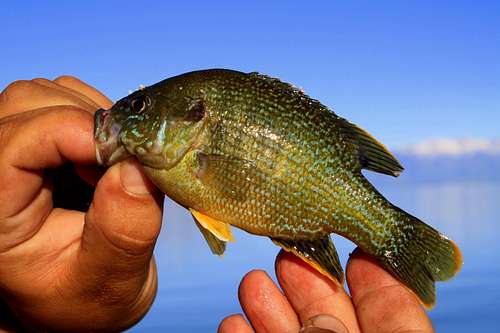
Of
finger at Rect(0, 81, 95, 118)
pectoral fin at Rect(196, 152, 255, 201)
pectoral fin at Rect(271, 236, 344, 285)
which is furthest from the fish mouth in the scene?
pectoral fin at Rect(271, 236, 344, 285)

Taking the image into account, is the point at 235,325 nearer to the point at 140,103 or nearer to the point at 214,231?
the point at 214,231

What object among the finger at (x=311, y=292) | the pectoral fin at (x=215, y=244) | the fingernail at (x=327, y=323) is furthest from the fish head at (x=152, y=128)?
the fingernail at (x=327, y=323)

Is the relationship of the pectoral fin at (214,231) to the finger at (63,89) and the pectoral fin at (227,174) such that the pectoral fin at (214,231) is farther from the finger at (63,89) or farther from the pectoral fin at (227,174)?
the finger at (63,89)

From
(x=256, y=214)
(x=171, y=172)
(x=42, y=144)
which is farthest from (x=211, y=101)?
(x=42, y=144)

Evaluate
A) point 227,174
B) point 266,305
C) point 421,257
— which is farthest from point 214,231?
point 421,257

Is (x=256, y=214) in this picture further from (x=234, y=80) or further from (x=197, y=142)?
(x=234, y=80)
